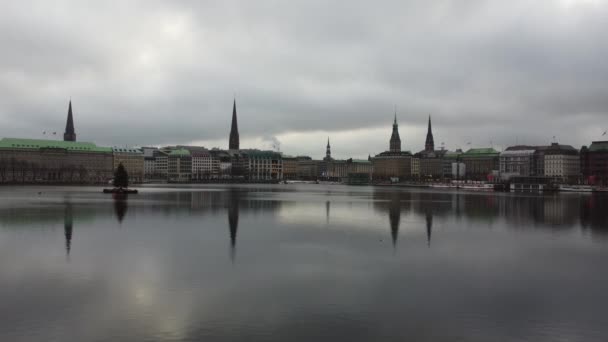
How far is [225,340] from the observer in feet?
40.3

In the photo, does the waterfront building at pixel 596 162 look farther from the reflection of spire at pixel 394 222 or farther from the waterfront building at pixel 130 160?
the waterfront building at pixel 130 160

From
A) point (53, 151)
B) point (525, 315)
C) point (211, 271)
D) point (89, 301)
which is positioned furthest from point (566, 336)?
point (53, 151)

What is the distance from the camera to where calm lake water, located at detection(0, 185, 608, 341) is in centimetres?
1320

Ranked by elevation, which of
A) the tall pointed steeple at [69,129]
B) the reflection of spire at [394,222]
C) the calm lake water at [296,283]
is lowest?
the calm lake water at [296,283]

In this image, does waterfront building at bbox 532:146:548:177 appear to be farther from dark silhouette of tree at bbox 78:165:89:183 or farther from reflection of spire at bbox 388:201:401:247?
dark silhouette of tree at bbox 78:165:89:183

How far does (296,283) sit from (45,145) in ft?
571

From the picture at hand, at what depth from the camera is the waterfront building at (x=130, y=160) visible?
184650 mm

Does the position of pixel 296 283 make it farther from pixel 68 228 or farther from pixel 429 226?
pixel 429 226

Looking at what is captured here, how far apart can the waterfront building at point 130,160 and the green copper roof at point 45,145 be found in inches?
149

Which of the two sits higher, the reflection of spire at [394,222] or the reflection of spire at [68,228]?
the reflection of spire at [68,228]

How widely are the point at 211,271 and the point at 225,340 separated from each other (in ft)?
24.9

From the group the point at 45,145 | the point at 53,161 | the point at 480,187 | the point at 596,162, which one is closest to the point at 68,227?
the point at 480,187

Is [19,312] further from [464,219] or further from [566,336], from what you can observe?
[464,219]

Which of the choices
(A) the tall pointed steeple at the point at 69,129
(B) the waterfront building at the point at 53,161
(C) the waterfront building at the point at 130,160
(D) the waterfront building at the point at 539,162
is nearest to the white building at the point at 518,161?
(D) the waterfront building at the point at 539,162
